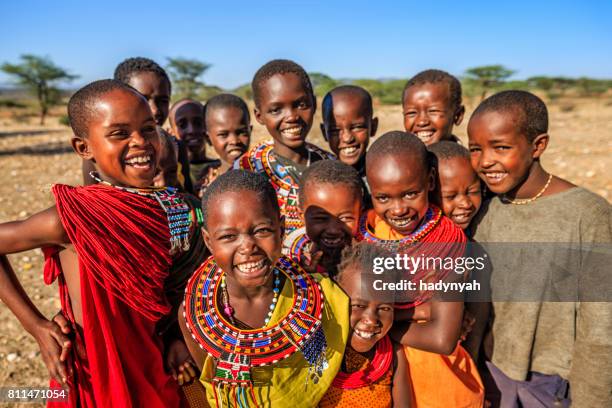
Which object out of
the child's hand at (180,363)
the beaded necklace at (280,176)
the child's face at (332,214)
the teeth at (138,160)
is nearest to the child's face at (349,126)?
the beaded necklace at (280,176)

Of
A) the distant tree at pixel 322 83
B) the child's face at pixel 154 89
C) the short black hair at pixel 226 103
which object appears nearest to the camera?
the child's face at pixel 154 89

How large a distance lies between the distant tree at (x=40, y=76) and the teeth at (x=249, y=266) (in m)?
29.0

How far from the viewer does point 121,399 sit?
180 centimetres

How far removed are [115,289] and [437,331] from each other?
4.48 ft

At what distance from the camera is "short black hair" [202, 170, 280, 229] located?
1.75 meters

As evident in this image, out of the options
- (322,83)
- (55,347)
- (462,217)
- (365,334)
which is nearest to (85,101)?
(55,347)

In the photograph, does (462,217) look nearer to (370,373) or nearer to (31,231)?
(370,373)

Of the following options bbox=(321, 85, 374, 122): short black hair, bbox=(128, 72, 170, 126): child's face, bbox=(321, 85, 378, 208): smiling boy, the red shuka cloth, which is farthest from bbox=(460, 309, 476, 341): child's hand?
bbox=(128, 72, 170, 126): child's face

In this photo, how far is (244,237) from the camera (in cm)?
171

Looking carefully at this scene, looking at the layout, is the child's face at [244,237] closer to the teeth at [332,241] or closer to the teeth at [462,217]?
the teeth at [332,241]

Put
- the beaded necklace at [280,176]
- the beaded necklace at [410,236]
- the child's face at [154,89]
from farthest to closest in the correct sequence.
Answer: the child's face at [154,89] → the beaded necklace at [280,176] → the beaded necklace at [410,236]

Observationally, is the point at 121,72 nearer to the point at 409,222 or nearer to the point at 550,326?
the point at 409,222

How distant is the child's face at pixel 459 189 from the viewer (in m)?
2.27

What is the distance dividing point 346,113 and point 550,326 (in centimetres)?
170
